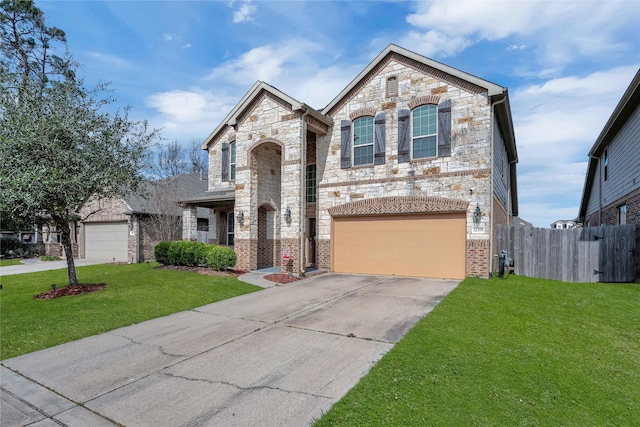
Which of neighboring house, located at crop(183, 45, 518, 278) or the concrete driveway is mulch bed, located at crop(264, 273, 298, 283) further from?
the concrete driveway

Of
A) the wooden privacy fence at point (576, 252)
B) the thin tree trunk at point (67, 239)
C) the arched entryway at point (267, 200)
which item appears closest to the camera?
the thin tree trunk at point (67, 239)

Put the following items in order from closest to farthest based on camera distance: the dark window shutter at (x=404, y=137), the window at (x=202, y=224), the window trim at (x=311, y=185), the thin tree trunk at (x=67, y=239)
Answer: the thin tree trunk at (x=67, y=239) → the dark window shutter at (x=404, y=137) → the window trim at (x=311, y=185) → the window at (x=202, y=224)

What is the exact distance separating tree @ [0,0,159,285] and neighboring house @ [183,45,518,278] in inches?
178

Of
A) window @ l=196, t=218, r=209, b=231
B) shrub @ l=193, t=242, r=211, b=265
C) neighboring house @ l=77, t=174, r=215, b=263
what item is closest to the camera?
shrub @ l=193, t=242, r=211, b=265

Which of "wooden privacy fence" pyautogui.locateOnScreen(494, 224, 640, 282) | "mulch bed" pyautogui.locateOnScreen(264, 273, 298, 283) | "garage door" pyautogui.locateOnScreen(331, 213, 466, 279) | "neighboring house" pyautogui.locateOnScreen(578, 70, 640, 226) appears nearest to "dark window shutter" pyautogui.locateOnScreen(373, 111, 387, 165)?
"garage door" pyautogui.locateOnScreen(331, 213, 466, 279)

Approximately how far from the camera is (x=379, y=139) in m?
12.7

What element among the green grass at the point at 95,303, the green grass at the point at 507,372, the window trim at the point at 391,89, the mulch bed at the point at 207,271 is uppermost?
the window trim at the point at 391,89

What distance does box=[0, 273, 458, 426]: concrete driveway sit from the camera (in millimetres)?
3646

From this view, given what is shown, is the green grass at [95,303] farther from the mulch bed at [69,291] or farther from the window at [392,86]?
the window at [392,86]

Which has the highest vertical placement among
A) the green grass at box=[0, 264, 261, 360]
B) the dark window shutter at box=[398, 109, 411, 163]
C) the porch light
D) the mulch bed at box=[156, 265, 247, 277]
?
the dark window shutter at box=[398, 109, 411, 163]

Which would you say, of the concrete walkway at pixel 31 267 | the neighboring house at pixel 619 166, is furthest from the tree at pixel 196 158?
the neighboring house at pixel 619 166

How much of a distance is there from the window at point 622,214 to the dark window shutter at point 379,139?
9532 mm

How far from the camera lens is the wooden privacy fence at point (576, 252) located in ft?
34.9

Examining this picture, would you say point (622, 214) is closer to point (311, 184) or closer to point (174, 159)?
point (311, 184)
